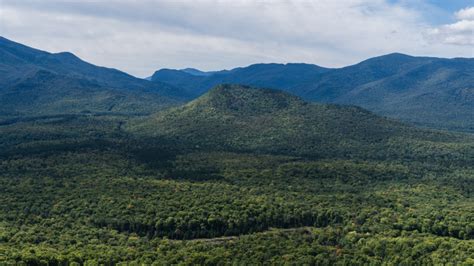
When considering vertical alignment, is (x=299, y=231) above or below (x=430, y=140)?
below

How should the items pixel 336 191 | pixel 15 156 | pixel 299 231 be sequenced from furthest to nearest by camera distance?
pixel 15 156
pixel 336 191
pixel 299 231

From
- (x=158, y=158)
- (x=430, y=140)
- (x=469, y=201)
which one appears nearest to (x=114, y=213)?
(x=158, y=158)

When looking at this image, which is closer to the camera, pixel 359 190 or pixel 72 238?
pixel 72 238

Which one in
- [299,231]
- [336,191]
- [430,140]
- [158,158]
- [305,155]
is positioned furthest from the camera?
[430,140]

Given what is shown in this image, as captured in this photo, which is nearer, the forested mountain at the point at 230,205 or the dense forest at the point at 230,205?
the forested mountain at the point at 230,205

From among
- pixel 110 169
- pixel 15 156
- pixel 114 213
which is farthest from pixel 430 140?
pixel 15 156

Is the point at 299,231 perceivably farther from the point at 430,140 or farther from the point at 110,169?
the point at 430,140

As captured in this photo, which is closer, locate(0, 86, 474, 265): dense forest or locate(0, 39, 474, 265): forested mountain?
locate(0, 39, 474, 265): forested mountain

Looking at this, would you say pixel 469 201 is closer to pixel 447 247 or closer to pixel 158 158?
pixel 447 247
